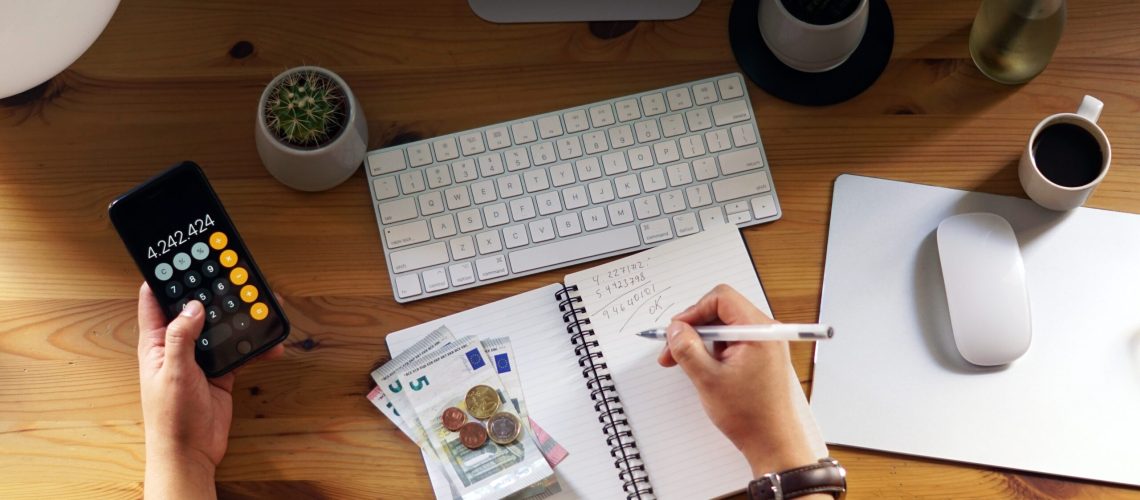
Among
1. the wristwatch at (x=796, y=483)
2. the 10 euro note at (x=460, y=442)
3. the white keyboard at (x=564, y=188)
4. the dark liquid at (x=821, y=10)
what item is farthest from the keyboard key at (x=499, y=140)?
the wristwatch at (x=796, y=483)

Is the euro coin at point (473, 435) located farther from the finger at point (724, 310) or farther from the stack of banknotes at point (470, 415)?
the finger at point (724, 310)

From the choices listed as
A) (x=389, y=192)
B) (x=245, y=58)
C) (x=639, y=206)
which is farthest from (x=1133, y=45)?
(x=245, y=58)

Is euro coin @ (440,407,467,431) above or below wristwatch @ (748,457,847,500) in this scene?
below

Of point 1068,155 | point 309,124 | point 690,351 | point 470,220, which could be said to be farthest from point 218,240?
point 1068,155

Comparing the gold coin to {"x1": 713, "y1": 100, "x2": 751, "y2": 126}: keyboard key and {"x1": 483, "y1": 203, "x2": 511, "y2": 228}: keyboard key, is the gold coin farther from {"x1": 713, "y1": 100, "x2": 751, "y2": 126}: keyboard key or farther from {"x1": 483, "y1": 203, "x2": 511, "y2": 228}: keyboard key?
{"x1": 713, "y1": 100, "x2": 751, "y2": 126}: keyboard key

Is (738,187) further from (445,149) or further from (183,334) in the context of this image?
(183,334)

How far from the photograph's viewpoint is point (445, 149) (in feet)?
3.31

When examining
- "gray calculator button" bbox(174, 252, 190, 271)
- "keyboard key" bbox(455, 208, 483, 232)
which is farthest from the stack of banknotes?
"gray calculator button" bbox(174, 252, 190, 271)

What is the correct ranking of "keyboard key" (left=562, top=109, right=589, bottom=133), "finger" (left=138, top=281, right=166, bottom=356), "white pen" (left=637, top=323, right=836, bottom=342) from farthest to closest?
1. "keyboard key" (left=562, top=109, right=589, bottom=133)
2. "finger" (left=138, top=281, right=166, bottom=356)
3. "white pen" (left=637, top=323, right=836, bottom=342)

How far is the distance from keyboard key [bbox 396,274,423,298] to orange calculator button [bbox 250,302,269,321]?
133 mm

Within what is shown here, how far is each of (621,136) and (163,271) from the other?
0.47 metres

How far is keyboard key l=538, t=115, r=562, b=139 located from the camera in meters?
1.01

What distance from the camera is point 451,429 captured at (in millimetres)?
944

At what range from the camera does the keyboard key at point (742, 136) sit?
39.6 inches
